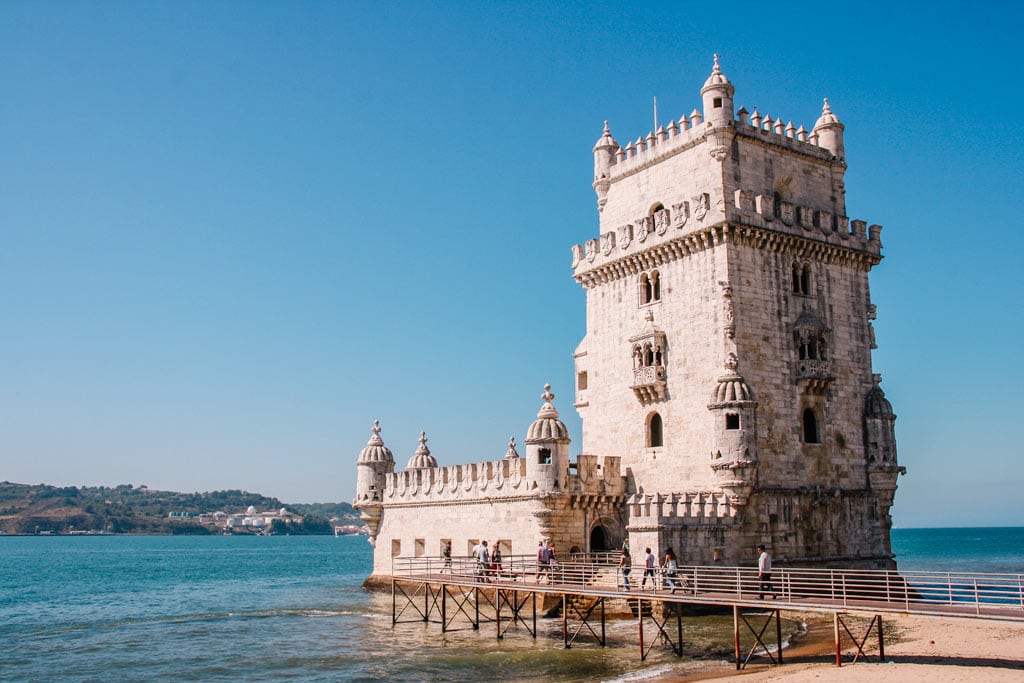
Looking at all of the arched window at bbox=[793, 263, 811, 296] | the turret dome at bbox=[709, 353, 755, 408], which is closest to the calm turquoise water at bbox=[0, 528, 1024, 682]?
the turret dome at bbox=[709, 353, 755, 408]

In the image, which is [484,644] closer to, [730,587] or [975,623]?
[730,587]

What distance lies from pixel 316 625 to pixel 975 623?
79.6 feet

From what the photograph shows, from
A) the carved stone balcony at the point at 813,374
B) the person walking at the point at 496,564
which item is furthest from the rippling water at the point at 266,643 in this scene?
the carved stone balcony at the point at 813,374

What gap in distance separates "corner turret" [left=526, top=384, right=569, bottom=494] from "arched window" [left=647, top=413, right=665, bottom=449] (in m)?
3.22

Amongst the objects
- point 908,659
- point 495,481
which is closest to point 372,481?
point 495,481

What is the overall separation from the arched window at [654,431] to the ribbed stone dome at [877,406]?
805 cm

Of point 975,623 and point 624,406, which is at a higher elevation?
point 624,406

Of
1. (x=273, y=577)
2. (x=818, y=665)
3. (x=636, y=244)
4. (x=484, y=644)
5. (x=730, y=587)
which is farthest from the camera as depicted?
(x=273, y=577)

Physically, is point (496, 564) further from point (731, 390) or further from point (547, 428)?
point (731, 390)

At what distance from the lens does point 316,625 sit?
1558 inches

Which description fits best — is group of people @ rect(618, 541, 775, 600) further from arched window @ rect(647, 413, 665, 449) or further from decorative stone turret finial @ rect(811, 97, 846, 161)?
decorative stone turret finial @ rect(811, 97, 846, 161)

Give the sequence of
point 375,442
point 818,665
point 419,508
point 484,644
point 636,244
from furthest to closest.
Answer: point 375,442 < point 419,508 < point 636,244 < point 484,644 < point 818,665

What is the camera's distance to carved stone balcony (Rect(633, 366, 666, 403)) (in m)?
36.8

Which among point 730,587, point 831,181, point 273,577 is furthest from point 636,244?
point 273,577
